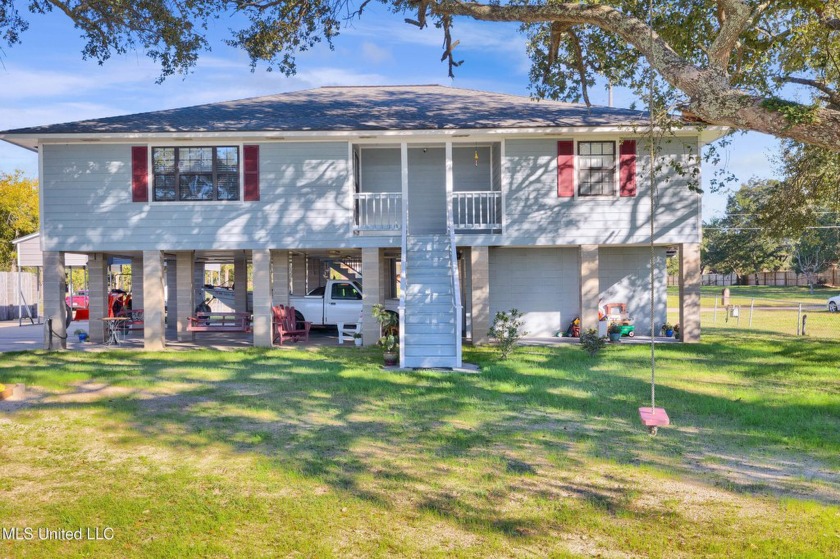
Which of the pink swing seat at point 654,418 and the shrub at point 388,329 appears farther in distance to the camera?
the shrub at point 388,329

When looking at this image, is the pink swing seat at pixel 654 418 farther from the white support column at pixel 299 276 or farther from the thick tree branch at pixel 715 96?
the white support column at pixel 299 276

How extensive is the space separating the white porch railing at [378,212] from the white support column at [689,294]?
7.49 metres

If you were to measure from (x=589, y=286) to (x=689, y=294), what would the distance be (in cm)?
263

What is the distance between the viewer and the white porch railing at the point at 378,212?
1586 cm

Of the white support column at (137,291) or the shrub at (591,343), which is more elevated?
the white support column at (137,291)

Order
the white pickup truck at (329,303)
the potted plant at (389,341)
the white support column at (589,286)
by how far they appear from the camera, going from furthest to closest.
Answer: the white pickup truck at (329,303) < the white support column at (589,286) < the potted plant at (389,341)

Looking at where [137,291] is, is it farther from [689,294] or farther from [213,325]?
[689,294]

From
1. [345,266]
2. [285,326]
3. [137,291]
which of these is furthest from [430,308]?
[345,266]

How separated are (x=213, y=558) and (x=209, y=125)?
13.2m

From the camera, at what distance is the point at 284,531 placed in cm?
480

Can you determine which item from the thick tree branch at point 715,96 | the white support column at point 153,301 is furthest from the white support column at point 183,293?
the thick tree branch at point 715,96

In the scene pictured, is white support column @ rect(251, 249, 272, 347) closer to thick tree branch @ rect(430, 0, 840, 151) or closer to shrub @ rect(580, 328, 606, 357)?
shrub @ rect(580, 328, 606, 357)

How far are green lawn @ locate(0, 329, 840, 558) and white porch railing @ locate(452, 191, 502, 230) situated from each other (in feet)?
16.7

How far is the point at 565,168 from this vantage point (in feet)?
53.5
